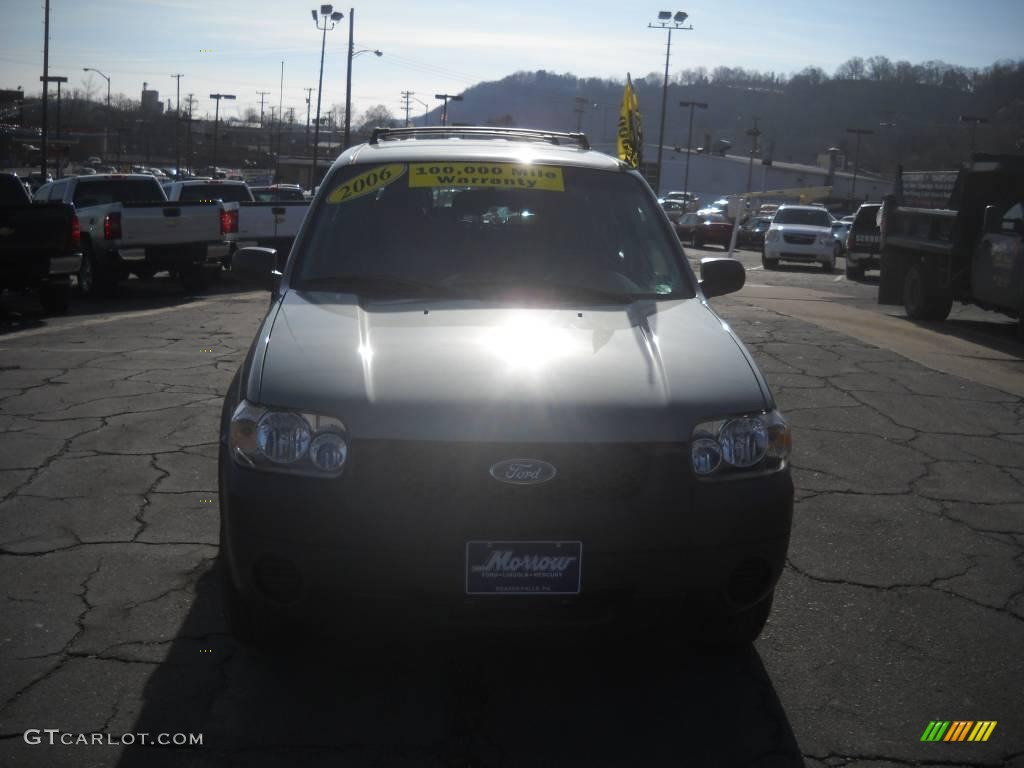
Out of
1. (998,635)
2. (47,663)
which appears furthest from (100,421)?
(998,635)

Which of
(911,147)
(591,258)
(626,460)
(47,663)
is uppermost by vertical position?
(911,147)

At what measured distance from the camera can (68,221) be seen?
13195mm

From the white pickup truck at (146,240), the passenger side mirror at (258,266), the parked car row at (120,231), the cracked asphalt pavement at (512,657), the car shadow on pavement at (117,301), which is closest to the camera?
the cracked asphalt pavement at (512,657)

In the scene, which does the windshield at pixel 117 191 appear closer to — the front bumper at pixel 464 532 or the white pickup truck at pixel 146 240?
the white pickup truck at pixel 146 240

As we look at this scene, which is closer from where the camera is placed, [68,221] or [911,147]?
[68,221]

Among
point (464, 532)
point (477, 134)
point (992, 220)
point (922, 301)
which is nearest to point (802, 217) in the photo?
point (922, 301)

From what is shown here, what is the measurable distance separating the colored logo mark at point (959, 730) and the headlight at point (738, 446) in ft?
3.02

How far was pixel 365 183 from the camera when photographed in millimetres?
4617

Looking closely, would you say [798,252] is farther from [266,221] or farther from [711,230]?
[266,221]

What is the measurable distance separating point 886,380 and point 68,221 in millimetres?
9632

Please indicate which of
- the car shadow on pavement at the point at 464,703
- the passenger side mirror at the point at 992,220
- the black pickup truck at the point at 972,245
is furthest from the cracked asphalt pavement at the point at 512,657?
the passenger side mirror at the point at 992,220

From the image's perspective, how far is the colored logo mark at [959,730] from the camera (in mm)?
3273

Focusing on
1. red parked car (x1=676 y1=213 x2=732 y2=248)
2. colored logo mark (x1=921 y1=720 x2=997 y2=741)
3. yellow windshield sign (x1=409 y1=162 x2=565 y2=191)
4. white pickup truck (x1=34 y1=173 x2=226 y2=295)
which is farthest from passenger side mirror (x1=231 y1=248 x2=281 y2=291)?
red parked car (x1=676 y1=213 x2=732 y2=248)

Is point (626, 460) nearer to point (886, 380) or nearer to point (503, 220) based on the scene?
point (503, 220)
